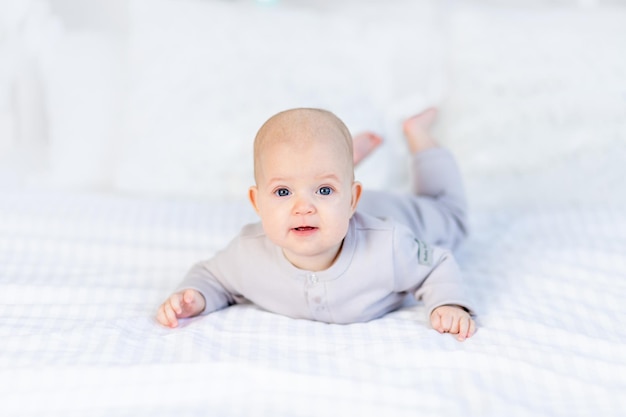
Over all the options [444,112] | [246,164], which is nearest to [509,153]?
[444,112]

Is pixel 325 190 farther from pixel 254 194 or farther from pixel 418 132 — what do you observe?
pixel 418 132

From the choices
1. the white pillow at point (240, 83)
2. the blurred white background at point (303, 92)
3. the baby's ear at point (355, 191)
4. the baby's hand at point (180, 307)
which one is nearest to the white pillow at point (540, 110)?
the blurred white background at point (303, 92)

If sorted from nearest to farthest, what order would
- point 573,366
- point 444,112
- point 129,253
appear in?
point 573,366, point 129,253, point 444,112

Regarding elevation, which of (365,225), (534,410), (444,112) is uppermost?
(444,112)

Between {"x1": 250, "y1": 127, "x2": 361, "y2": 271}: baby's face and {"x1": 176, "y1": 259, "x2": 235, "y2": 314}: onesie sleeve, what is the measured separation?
0.69ft

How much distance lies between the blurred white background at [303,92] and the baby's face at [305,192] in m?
0.71

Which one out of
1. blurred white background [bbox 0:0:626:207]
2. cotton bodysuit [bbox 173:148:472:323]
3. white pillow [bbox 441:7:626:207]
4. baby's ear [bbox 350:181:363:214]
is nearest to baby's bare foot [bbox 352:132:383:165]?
blurred white background [bbox 0:0:626:207]

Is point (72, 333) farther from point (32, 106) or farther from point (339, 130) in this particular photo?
point (32, 106)

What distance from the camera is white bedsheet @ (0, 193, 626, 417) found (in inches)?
41.2

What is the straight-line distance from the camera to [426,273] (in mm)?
1318

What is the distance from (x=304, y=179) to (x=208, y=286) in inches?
12.5

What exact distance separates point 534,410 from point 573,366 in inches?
5.8

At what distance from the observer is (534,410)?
3.38ft

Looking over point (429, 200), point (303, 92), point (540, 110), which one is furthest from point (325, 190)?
point (540, 110)
